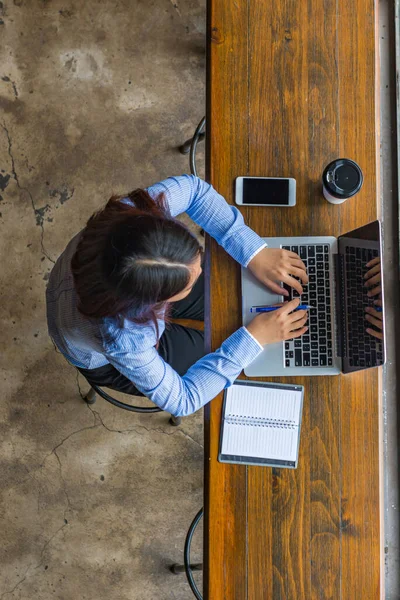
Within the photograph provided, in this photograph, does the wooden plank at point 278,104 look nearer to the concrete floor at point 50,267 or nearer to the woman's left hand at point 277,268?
the woman's left hand at point 277,268

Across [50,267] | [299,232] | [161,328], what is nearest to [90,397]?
[50,267]

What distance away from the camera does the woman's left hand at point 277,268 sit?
149cm

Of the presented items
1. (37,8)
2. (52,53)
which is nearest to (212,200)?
(52,53)

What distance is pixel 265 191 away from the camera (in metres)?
1.55

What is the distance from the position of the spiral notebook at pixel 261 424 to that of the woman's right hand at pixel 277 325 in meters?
0.14

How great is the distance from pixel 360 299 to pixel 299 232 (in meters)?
0.27

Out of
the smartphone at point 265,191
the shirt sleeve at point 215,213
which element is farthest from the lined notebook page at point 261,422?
the smartphone at point 265,191

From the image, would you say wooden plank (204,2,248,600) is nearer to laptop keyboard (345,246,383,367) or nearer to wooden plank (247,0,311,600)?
wooden plank (247,0,311,600)

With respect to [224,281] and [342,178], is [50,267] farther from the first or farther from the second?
[342,178]

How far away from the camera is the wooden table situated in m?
1.46

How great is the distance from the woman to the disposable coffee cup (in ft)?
0.70

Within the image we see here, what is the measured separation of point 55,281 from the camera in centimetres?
146

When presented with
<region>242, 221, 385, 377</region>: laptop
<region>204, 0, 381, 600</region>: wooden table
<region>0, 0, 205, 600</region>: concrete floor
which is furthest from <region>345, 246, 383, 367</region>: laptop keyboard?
<region>0, 0, 205, 600</region>: concrete floor

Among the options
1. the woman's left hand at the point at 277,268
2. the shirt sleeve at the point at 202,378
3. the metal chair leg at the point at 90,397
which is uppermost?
the woman's left hand at the point at 277,268
